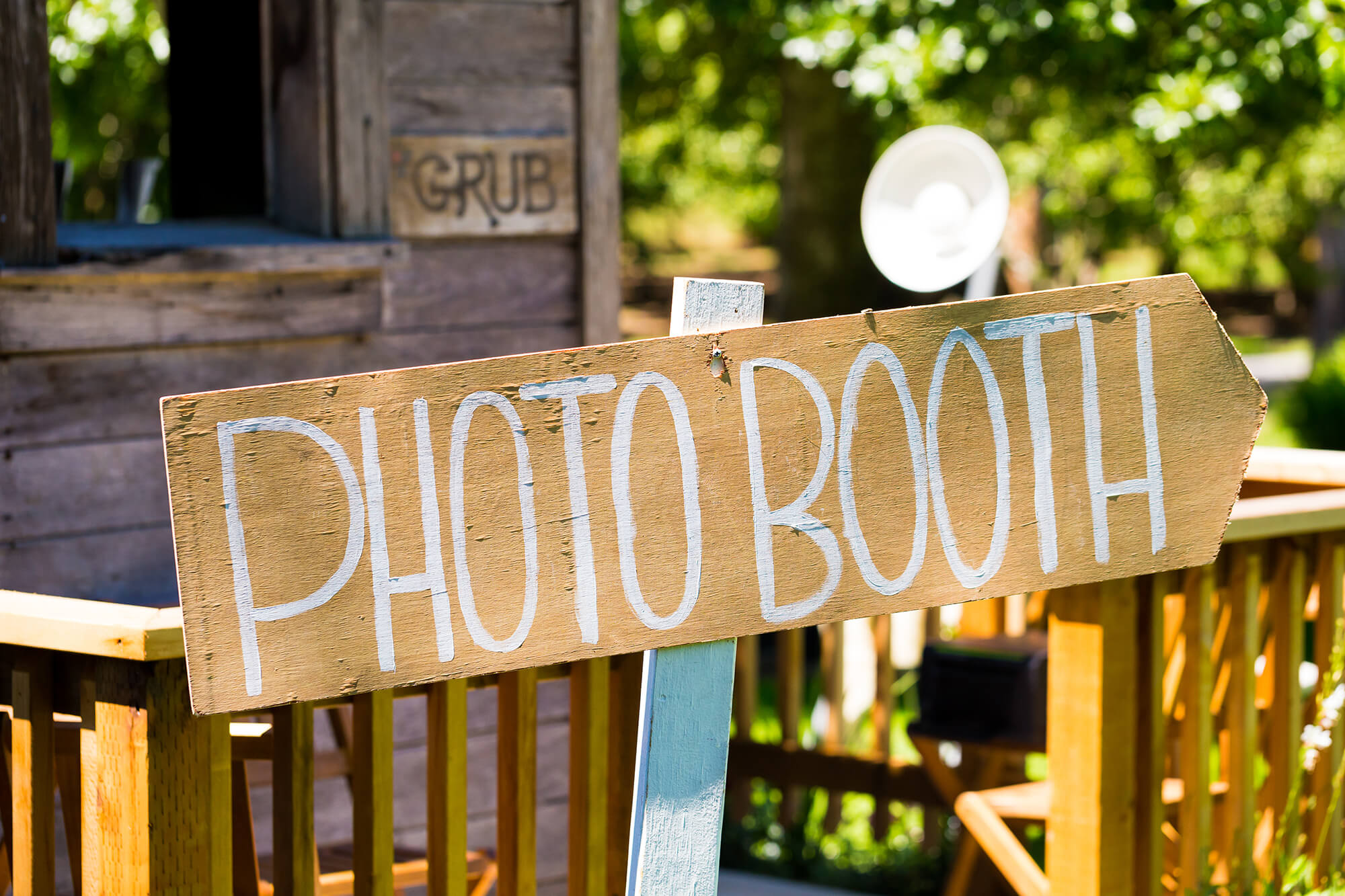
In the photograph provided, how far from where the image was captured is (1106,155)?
13078mm

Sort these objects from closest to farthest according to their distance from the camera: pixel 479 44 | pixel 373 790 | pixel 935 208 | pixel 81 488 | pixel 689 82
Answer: pixel 373 790 → pixel 81 488 → pixel 479 44 → pixel 935 208 → pixel 689 82

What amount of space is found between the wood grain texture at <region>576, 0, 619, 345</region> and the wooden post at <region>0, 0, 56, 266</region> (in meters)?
1.34

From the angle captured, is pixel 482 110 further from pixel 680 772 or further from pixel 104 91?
pixel 104 91

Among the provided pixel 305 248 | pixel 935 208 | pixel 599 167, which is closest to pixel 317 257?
pixel 305 248

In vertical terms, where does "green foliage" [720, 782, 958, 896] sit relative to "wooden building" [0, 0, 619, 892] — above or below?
below

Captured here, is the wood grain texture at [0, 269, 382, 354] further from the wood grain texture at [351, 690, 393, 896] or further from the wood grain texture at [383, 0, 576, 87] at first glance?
the wood grain texture at [351, 690, 393, 896]

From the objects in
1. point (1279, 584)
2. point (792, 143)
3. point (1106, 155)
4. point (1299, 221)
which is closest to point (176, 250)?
point (1279, 584)

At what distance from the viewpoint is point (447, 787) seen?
5.91ft

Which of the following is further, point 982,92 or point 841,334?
point 982,92

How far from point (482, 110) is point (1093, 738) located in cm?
223

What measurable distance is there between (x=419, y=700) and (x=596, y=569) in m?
2.14

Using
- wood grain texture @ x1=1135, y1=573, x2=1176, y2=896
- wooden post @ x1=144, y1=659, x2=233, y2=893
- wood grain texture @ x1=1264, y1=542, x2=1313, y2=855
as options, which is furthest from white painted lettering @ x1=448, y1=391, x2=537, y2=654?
wood grain texture @ x1=1264, y1=542, x2=1313, y2=855

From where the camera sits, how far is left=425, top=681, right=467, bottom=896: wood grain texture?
1799 millimetres

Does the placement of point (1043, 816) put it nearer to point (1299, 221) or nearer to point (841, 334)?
point (841, 334)
